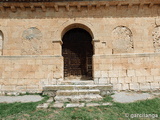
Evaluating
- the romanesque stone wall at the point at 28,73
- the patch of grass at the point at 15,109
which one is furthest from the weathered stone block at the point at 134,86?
the patch of grass at the point at 15,109

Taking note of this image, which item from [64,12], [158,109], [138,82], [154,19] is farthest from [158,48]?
[64,12]

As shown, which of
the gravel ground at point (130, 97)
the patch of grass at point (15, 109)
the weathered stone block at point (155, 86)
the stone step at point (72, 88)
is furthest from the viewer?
the weathered stone block at point (155, 86)

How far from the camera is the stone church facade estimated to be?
6020 millimetres

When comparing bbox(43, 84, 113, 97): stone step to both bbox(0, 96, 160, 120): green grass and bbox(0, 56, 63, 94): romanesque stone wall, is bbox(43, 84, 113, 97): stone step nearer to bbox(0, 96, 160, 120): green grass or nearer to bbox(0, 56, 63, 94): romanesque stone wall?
bbox(0, 56, 63, 94): romanesque stone wall

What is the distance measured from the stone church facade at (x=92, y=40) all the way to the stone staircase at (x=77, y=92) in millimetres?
746

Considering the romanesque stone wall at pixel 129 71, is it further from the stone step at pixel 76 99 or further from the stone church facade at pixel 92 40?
the stone step at pixel 76 99

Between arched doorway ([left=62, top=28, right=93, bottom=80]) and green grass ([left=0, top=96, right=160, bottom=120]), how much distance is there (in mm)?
3110

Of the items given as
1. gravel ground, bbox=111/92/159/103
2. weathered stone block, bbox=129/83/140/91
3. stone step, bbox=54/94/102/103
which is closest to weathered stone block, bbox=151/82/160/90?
weathered stone block, bbox=129/83/140/91

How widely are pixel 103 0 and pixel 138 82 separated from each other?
4329 mm

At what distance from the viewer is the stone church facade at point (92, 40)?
6.02 m

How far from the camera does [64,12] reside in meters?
6.49

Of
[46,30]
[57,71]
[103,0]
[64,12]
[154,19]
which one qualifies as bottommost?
[57,71]

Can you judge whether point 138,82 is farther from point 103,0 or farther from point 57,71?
point 103,0

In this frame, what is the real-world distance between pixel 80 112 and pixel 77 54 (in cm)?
398
